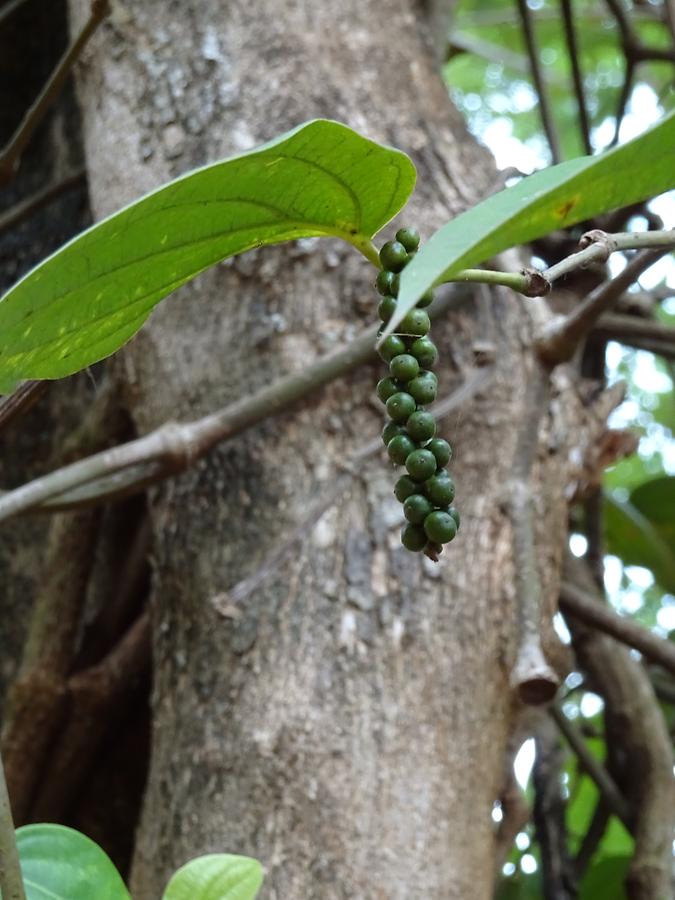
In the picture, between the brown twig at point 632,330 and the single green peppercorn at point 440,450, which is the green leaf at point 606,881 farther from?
the single green peppercorn at point 440,450

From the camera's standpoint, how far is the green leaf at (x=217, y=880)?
503mm

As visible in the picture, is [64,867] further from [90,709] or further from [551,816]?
[551,816]

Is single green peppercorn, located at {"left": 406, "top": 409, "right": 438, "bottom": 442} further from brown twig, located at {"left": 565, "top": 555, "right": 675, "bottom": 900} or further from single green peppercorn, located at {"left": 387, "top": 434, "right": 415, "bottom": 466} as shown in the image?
brown twig, located at {"left": 565, "top": 555, "right": 675, "bottom": 900}

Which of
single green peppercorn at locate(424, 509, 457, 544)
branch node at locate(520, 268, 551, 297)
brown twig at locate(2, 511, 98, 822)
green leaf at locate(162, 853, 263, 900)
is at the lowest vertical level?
brown twig at locate(2, 511, 98, 822)

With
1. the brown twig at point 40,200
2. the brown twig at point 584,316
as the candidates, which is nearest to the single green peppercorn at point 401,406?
the brown twig at point 584,316

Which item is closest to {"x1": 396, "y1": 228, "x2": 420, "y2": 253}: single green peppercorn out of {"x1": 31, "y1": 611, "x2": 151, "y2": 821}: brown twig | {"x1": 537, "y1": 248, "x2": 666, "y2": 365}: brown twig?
{"x1": 537, "y1": 248, "x2": 666, "y2": 365}: brown twig

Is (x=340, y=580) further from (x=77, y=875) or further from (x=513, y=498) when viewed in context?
(x=77, y=875)

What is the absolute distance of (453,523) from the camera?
422mm

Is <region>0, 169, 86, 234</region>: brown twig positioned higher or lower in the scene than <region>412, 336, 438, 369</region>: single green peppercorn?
lower

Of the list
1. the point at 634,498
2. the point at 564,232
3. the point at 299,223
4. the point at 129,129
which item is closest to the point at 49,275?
the point at 299,223

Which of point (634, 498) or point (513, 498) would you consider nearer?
point (513, 498)

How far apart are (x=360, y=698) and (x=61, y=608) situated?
1.21ft

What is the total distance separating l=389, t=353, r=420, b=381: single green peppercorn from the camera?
43 centimetres

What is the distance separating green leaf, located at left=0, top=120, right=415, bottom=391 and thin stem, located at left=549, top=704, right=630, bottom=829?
774mm
